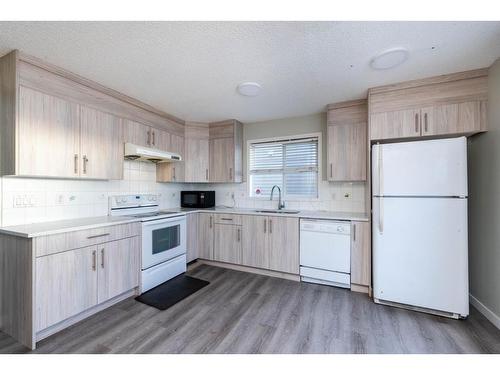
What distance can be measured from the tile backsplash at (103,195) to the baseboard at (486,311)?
1378 millimetres

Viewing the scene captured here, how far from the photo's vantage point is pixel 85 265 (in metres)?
1.97

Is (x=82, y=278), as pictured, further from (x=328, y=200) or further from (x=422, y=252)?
(x=422, y=252)

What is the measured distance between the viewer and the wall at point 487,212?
1.95 metres

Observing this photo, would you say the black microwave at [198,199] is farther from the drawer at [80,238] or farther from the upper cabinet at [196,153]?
the drawer at [80,238]

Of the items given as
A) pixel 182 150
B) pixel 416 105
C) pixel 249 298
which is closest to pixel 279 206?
pixel 249 298

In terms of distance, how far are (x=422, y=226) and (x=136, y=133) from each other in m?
3.40

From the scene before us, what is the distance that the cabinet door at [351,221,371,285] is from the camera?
2514 millimetres

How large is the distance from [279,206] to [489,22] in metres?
2.69

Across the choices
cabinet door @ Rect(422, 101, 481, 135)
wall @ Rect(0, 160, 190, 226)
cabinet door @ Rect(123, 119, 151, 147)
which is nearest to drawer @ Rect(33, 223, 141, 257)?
wall @ Rect(0, 160, 190, 226)

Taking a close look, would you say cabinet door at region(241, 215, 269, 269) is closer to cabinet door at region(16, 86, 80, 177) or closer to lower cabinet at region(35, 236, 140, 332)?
lower cabinet at region(35, 236, 140, 332)

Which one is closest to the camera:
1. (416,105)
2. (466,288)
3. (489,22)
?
(489,22)

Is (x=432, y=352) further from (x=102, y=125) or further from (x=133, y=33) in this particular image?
(x=102, y=125)

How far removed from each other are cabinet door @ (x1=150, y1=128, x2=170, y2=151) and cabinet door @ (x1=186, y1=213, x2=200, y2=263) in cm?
109

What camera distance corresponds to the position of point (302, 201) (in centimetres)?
344
